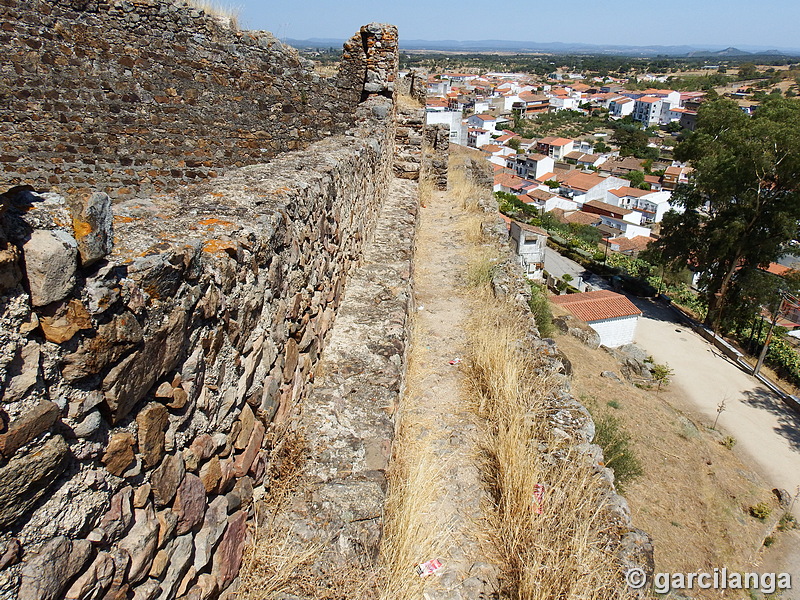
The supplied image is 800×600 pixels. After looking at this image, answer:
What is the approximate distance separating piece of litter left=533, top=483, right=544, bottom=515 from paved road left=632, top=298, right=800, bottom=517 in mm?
10387

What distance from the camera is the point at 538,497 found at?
287cm

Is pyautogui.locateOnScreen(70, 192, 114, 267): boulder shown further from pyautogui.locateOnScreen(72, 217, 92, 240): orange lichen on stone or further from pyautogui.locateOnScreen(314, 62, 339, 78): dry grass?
pyautogui.locateOnScreen(314, 62, 339, 78): dry grass

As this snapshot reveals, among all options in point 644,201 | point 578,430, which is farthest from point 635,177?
point 578,430

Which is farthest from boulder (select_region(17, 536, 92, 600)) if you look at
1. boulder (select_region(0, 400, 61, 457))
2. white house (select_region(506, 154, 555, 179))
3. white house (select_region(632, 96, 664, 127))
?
white house (select_region(632, 96, 664, 127))

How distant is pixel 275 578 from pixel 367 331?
186 cm

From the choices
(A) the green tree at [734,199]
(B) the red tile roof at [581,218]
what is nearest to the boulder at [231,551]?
(A) the green tree at [734,199]

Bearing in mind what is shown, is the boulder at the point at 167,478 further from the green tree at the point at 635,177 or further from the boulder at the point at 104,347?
the green tree at the point at 635,177

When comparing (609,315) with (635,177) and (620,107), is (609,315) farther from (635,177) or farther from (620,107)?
(620,107)

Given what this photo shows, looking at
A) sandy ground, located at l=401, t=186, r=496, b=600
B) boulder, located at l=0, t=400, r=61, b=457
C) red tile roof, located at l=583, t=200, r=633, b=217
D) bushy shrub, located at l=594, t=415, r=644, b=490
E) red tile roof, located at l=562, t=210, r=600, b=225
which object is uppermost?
boulder, located at l=0, t=400, r=61, b=457

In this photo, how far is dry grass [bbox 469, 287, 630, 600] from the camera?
2387mm

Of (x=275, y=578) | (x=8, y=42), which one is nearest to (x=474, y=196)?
(x=8, y=42)

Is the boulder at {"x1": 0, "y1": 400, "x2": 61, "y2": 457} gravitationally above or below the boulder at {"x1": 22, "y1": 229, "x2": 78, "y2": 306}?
below

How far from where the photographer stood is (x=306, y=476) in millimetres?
A: 2357

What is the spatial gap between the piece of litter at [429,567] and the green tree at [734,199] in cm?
2037
